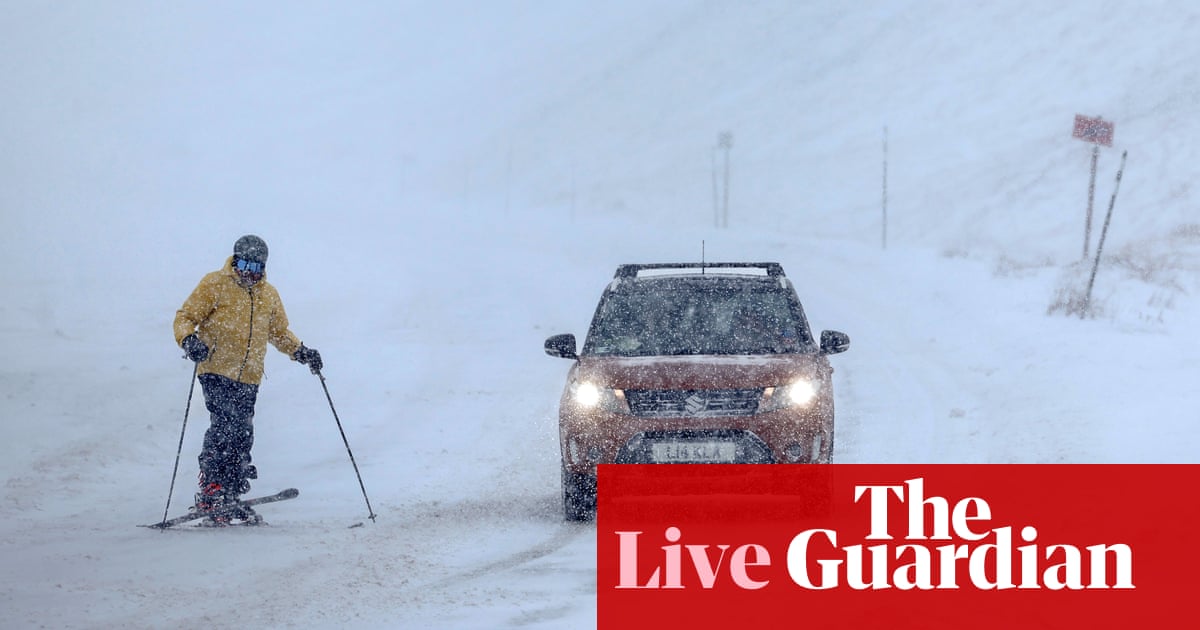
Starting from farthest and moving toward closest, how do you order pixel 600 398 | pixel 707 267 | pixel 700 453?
pixel 707 267 → pixel 600 398 → pixel 700 453

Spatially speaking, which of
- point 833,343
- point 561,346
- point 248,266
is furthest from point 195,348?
point 833,343

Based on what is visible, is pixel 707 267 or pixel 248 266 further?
pixel 707 267

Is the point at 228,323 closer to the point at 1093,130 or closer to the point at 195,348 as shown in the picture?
the point at 195,348

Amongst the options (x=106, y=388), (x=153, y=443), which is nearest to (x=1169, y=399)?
(x=153, y=443)

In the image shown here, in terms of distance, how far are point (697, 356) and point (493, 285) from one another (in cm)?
2525

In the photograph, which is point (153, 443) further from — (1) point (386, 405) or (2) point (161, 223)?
(2) point (161, 223)

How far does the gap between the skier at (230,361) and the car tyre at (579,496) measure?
1820mm

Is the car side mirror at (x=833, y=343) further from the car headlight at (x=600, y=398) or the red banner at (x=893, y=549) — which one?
the car headlight at (x=600, y=398)

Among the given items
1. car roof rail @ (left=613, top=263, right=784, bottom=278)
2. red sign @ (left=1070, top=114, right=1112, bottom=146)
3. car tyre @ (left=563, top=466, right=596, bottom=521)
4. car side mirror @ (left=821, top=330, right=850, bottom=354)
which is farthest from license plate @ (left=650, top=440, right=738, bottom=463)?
red sign @ (left=1070, top=114, right=1112, bottom=146)

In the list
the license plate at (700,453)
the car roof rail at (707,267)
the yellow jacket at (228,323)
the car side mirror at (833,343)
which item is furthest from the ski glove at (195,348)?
the car side mirror at (833,343)

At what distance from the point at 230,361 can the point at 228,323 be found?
24 centimetres

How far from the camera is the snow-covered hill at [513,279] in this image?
26.3ft

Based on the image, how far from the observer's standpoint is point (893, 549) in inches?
291

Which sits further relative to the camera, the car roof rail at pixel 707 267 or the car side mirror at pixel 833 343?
the car roof rail at pixel 707 267
